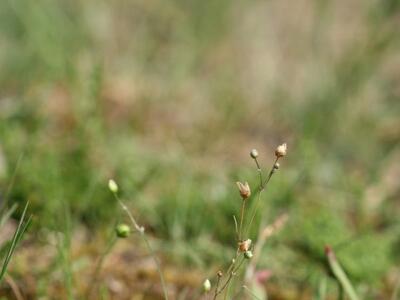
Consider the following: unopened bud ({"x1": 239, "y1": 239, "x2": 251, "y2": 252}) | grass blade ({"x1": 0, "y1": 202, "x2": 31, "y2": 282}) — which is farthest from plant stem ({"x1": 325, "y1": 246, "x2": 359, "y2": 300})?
grass blade ({"x1": 0, "y1": 202, "x2": 31, "y2": 282})

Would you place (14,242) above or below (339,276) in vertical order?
below

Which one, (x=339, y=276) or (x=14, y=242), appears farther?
(x=339, y=276)

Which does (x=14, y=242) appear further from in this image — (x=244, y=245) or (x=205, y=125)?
(x=205, y=125)

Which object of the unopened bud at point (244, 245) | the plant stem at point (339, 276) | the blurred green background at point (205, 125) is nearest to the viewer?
the unopened bud at point (244, 245)

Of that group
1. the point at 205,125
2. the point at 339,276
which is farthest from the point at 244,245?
the point at 205,125

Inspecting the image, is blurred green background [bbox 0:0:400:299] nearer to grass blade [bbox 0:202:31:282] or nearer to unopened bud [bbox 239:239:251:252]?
grass blade [bbox 0:202:31:282]

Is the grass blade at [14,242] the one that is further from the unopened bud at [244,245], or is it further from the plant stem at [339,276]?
the plant stem at [339,276]

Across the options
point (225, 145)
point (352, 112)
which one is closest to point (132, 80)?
point (225, 145)

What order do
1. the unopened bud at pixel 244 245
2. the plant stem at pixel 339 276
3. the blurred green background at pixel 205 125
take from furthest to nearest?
the blurred green background at pixel 205 125
the plant stem at pixel 339 276
the unopened bud at pixel 244 245

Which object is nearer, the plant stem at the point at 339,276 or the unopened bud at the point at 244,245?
the unopened bud at the point at 244,245

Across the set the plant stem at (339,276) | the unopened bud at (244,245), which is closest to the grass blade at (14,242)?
the unopened bud at (244,245)
